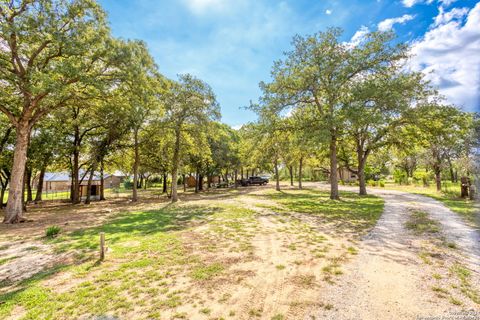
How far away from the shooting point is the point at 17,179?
37.3ft

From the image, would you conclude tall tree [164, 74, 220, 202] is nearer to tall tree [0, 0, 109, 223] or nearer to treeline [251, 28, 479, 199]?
treeline [251, 28, 479, 199]

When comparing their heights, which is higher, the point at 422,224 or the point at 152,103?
the point at 152,103

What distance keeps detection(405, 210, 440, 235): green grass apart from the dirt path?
47 cm

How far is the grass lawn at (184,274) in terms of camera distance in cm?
374

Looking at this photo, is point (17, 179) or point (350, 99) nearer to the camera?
point (17, 179)

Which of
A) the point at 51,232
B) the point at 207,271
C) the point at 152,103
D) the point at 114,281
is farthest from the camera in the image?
the point at 152,103

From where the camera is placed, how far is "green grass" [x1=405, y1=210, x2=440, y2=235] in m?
7.81

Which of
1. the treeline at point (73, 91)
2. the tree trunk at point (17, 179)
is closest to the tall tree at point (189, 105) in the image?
the treeline at point (73, 91)

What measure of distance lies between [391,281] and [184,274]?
408cm

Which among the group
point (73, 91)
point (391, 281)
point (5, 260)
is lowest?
point (5, 260)

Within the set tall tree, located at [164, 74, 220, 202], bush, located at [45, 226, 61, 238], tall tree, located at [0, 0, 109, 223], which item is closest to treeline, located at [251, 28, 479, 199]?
tall tree, located at [164, 74, 220, 202]

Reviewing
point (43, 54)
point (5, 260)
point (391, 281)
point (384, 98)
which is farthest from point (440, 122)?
point (43, 54)

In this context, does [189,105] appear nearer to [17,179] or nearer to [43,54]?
[43,54]

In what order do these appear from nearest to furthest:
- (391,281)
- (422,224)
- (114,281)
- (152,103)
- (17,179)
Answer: (391,281) → (114,281) → (422,224) → (17,179) → (152,103)
